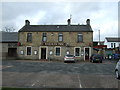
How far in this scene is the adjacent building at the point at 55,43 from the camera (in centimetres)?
2767

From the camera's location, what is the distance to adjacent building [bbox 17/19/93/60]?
2767 centimetres

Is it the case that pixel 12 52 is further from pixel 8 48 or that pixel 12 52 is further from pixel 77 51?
pixel 77 51

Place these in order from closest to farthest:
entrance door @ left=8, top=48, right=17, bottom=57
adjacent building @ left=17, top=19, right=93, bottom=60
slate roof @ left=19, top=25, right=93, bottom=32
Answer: adjacent building @ left=17, top=19, right=93, bottom=60, slate roof @ left=19, top=25, right=93, bottom=32, entrance door @ left=8, top=48, right=17, bottom=57

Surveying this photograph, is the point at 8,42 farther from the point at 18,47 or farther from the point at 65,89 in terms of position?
the point at 65,89

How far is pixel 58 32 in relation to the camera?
2831 centimetres

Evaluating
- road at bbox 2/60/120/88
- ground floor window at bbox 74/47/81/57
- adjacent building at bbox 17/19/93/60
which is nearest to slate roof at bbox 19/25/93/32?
adjacent building at bbox 17/19/93/60

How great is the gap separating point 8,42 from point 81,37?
53.3ft

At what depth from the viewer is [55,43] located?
91.6ft

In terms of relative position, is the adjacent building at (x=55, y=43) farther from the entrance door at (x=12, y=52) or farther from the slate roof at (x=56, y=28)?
the entrance door at (x=12, y=52)

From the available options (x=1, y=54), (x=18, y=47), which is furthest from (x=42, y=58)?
(x=1, y=54)

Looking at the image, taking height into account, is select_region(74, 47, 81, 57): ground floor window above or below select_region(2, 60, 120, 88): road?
above

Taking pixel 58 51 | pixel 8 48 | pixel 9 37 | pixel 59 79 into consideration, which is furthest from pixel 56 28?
pixel 59 79

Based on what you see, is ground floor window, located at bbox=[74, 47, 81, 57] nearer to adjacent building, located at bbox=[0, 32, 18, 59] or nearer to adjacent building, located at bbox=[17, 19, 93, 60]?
adjacent building, located at bbox=[17, 19, 93, 60]

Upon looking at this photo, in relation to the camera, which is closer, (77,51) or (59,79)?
(59,79)
